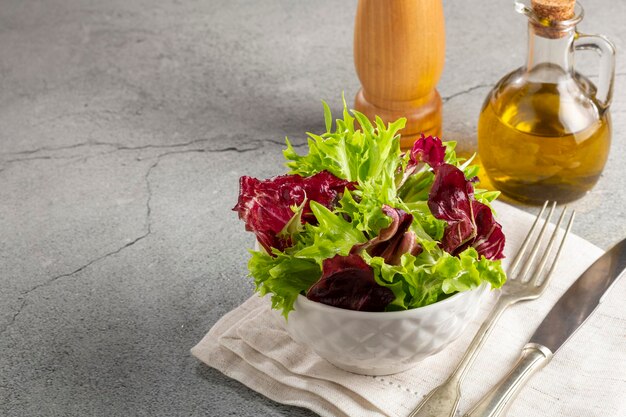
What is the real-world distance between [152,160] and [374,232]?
20.0 inches

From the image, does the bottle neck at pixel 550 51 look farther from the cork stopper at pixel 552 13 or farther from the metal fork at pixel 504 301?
the metal fork at pixel 504 301

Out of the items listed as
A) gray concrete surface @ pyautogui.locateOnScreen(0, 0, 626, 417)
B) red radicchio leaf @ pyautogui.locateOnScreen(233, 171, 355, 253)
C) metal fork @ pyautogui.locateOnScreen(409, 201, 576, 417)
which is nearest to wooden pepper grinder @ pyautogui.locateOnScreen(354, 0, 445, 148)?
gray concrete surface @ pyautogui.locateOnScreen(0, 0, 626, 417)

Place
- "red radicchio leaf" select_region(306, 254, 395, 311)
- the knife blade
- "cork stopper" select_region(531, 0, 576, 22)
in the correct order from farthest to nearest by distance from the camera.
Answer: "cork stopper" select_region(531, 0, 576, 22)
the knife blade
"red radicchio leaf" select_region(306, 254, 395, 311)

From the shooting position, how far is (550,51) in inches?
A: 37.8

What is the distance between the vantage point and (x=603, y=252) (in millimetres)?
912

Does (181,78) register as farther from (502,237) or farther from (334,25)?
(502,237)

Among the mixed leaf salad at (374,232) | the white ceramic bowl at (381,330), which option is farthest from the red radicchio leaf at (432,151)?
the white ceramic bowl at (381,330)

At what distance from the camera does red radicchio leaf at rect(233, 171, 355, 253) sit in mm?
735

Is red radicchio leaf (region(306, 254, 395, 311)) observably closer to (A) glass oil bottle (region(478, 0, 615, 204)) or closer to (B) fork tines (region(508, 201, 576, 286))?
(B) fork tines (region(508, 201, 576, 286))

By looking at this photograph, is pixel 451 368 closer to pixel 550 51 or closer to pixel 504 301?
pixel 504 301

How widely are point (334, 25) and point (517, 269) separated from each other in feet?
2.15

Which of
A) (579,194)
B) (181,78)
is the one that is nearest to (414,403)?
(579,194)

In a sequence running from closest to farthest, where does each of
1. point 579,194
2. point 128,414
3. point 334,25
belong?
point 128,414 → point 579,194 → point 334,25

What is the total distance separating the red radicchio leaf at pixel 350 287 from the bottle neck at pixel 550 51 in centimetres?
38
